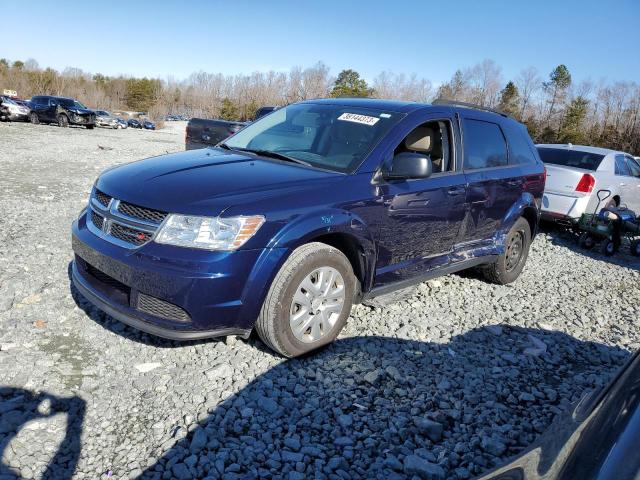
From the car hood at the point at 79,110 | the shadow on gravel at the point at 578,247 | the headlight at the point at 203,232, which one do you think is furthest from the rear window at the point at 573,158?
the car hood at the point at 79,110

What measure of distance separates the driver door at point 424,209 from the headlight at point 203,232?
1.24 metres

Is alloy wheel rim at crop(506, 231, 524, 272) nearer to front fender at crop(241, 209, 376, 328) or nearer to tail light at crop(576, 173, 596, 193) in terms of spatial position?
front fender at crop(241, 209, 376, 328)

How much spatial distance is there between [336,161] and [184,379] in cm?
192

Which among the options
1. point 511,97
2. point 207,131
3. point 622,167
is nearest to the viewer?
point 622,167

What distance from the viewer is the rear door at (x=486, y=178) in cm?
456

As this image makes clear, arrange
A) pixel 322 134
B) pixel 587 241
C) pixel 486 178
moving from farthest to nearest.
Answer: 1. pixel 587 241
2. pixel 486 178
3. pixel 322 134

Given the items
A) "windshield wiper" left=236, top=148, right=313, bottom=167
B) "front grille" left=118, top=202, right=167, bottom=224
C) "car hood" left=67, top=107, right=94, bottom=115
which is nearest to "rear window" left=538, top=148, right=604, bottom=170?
"windshield wiper" left=236, top=148, right=313, bottom=167

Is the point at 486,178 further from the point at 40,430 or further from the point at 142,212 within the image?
the point at 40,430

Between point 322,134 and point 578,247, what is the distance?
6335 millimetres

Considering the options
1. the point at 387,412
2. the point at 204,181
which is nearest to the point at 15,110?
the point at 204,181

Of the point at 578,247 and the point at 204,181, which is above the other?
the point at 204,181

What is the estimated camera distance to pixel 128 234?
10.1 feet

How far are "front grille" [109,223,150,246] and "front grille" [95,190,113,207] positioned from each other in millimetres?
232

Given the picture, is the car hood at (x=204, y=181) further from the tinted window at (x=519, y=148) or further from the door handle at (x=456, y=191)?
the tinted window at (x=519, y=148)
